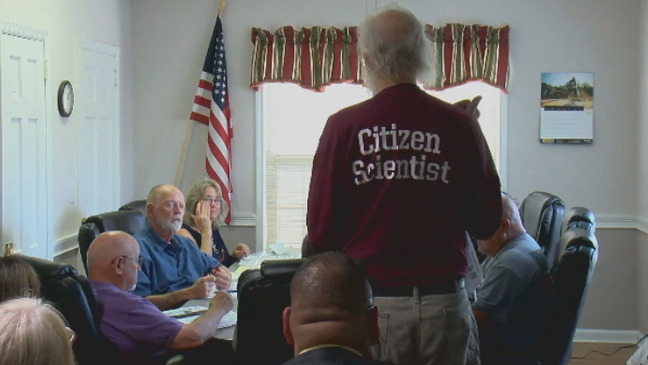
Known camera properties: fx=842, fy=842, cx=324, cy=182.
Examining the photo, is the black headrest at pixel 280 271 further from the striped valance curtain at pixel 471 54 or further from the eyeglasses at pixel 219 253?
the striped valance curtain at pixel 471 54

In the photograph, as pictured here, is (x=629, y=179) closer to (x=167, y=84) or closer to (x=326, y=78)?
(x=326, y=78)

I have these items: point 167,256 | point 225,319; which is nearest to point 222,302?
point 225,319

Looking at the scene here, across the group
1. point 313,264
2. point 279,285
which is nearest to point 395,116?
point 313,264

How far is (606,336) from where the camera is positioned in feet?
19.9

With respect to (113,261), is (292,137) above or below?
above

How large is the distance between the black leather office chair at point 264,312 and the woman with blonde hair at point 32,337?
121 cm

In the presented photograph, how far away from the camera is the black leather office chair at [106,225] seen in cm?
420

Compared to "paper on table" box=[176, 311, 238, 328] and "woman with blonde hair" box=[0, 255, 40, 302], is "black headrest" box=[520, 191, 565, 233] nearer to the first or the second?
"paper on table" box=[176, 311, 238, 328]

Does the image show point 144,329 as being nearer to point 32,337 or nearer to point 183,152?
point 32,337

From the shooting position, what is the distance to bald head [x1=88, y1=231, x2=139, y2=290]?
312cm

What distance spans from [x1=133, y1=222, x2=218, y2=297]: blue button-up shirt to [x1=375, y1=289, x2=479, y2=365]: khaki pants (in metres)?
1.97

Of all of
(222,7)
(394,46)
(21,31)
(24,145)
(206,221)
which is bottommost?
(206,221)

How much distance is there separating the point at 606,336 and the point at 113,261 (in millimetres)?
4154

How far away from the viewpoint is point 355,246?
2.17 m
